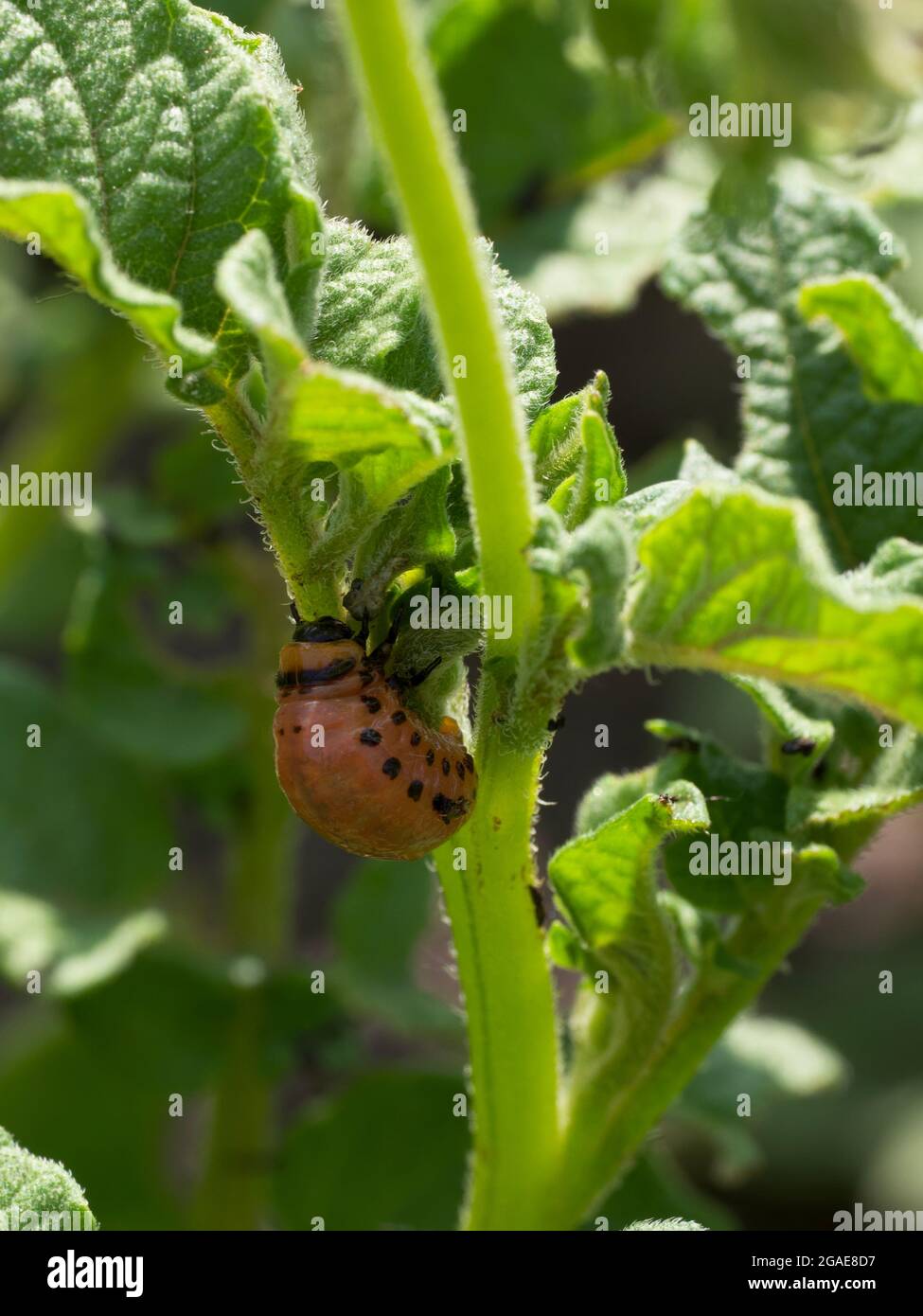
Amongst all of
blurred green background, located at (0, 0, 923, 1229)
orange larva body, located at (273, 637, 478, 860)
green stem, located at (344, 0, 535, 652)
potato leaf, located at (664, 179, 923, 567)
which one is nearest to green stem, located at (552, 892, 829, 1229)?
orange larva body, located at (273, 637, 478, 860)

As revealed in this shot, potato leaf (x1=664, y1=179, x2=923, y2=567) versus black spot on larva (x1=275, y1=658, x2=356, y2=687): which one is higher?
potato leaf (x1=664, y1=179, x2=923, y2=567)

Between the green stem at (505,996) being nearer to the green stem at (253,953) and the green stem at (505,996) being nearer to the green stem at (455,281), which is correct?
the green stem at (455,281)

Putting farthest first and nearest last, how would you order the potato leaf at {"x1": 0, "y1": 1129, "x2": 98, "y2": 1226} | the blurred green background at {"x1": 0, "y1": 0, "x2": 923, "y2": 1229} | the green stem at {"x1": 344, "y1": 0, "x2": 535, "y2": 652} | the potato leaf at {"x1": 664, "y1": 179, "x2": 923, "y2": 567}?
the blurred green background at {"x1": 0, "y1": 0, "x2": 923, "y2": 1229} → the potato leaf at {"x1": 664, "y1": 179, "x2": 923, "y2": 567} → the potato leaf at {"x1": 0, "y1": 1129, "x2": 98, "y2": 1226} → the green stem at {"x1": 344, "y1": 0, "x2": 535, "y2": 652}

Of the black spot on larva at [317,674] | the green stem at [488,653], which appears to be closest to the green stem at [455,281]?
the green stem at [488,653]

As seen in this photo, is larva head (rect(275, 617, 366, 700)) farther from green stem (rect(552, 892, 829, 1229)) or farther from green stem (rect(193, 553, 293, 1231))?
green stem (rect(193, 553, 293, 1231))
